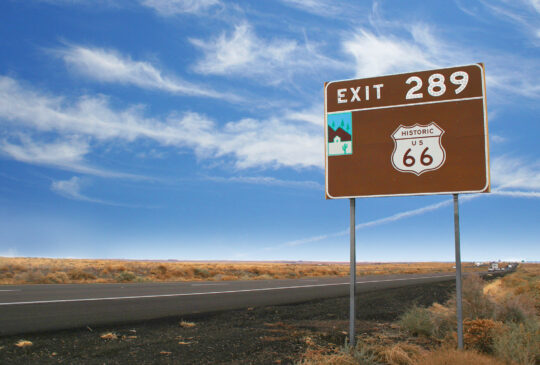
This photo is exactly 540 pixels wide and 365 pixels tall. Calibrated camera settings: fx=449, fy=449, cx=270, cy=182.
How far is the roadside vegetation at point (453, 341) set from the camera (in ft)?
17.9

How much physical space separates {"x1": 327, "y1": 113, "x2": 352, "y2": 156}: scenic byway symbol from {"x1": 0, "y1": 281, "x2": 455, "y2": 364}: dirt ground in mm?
2927

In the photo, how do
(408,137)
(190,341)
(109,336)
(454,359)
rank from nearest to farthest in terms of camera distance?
1. (454,359)
2. (408,137)
3. (190,341)
4. (109,336)

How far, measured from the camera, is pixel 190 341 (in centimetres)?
701

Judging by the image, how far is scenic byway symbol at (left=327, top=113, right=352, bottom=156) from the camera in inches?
257

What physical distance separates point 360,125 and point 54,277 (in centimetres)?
2362

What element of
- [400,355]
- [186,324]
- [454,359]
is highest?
[454,359]

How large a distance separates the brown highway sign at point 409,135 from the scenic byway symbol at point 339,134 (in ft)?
0.05

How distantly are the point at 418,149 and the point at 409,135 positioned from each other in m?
0.25

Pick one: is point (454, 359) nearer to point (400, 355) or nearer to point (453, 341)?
point (400, 355)

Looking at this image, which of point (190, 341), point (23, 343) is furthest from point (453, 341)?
point (23, 343)

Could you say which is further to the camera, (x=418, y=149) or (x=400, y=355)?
(x=418, y=149)

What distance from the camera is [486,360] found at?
17.3 feet

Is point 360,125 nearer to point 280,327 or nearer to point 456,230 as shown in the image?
point 456,230

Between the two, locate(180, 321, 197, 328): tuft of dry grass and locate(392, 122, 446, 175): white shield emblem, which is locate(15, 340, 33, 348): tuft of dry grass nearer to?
locate(180, 321, 197, 328): tuft of dry grass
